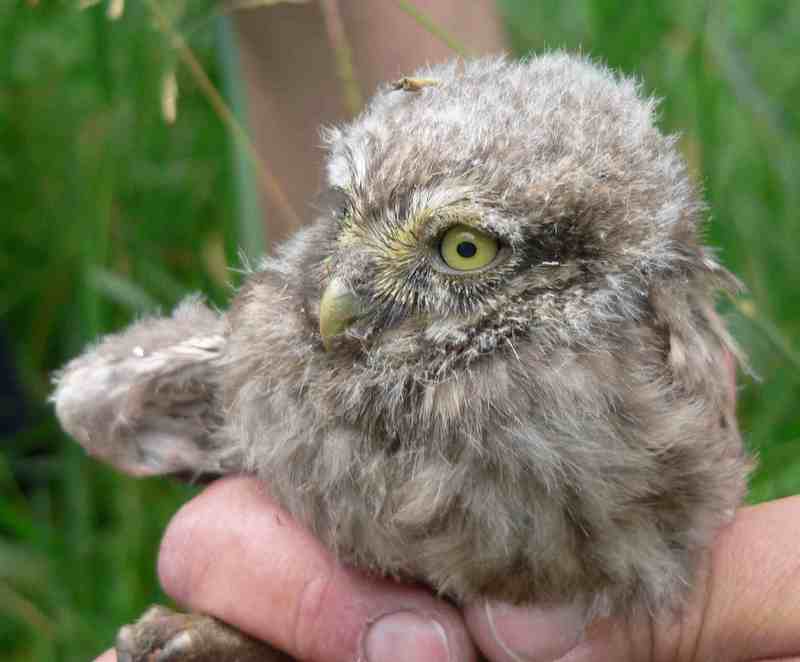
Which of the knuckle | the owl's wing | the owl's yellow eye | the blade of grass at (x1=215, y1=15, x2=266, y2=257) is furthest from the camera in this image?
the blade of grass at (x1=215, y1=15, x2=266, y2=257)

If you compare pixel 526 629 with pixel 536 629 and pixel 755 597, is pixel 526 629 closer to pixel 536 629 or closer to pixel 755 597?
pixel 536 629

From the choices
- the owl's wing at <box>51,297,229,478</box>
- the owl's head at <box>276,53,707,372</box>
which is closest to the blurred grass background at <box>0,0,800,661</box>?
the owl's wing at <box>51,297,229,478</box>

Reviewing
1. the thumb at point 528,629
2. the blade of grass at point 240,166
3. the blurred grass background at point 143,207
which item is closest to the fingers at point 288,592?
the thumb at point 528,629

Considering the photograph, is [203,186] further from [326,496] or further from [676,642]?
[676,642]

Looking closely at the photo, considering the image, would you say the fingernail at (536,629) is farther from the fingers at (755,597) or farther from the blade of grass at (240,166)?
the blade of grass at (240,166)

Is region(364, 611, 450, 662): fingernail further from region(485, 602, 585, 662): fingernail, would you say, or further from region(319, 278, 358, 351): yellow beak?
region(319, 278, 358, 351): yellow beak
